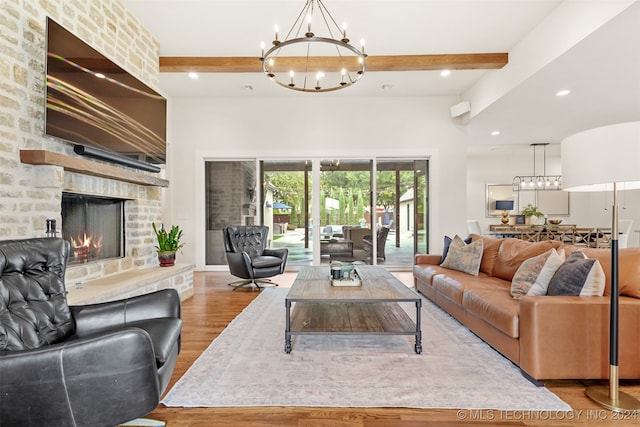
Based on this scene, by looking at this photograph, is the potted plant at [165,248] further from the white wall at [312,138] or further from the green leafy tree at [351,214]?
the green leafy tree at [351,214]

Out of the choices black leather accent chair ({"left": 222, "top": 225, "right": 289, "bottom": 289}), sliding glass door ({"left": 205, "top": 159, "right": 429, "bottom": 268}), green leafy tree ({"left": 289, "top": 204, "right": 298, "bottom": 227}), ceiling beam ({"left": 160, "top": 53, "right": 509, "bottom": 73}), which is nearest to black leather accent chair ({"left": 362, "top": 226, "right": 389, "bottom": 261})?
sliding glass door ({"left": 205, "top": 159, "right": 429, "bottom": 268})

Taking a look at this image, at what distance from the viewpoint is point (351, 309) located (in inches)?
121

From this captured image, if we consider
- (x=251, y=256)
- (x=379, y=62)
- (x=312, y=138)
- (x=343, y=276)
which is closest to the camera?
(x=343, y=276)

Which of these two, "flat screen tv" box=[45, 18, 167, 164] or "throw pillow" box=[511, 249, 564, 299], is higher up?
"flat screen tv" box=[45, 18, 167, 164]

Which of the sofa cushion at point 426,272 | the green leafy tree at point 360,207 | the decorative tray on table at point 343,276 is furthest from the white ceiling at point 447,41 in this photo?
the decorative tray on table at point 343,276

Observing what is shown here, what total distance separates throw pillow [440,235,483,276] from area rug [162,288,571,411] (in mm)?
932

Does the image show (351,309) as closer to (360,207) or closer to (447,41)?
(360,207)

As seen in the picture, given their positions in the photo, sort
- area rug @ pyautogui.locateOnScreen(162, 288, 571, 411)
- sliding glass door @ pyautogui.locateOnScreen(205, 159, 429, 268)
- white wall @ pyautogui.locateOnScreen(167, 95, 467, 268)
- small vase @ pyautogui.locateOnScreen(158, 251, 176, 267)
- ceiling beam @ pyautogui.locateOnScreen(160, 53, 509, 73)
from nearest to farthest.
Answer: area rug @ pyautogui.locateOnScreen(162, 288, 571, 411) < small vase @ pyautogui.locateOnScreen(158, 251, 176, 267) < ceiling beam @ pyautogui.locateOnScreen(160, 53, 509, 73) < white wall @ pyautogui.locateOnScreen(167, 95, 467, 268) < sliding glass door @ pyautogui.locateOnScreen(205, 159, 429, 268)

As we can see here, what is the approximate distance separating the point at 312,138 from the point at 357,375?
4758 mm

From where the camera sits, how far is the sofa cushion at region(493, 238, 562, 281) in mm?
3158

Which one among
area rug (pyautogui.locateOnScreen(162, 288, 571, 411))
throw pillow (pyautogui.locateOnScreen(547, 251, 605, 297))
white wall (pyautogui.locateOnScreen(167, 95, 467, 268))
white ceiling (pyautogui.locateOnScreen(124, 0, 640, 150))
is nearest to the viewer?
area rug (pyautogui.locateOnScreen(162, 288, 571, 411))

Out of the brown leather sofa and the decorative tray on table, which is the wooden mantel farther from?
the brown leather sofa

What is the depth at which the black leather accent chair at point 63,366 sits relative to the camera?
1.21 metres

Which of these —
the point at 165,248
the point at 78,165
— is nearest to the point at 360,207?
the point at 165,248
